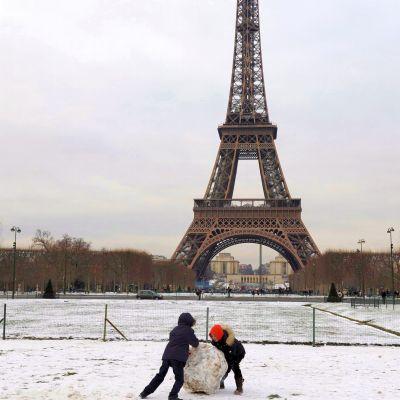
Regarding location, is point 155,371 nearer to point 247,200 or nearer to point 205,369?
point 205,369

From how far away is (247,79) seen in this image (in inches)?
3595

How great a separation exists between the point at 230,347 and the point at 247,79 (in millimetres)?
84339

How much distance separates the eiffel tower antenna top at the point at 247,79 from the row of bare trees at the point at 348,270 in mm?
25093

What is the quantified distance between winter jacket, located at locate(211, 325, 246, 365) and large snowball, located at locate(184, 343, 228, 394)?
199 millimetres

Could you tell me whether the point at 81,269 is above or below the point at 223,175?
below

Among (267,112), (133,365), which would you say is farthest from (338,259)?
(133,365)

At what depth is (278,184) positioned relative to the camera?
8862cm

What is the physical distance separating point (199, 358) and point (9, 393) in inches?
135

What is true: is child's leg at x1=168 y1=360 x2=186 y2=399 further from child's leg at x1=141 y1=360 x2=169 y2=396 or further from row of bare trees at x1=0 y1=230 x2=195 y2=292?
row of bare trees at x1=0 y1=230 x2=195 y2=292

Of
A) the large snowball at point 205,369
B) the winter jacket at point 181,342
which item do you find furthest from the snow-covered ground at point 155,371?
the winter jacket at point 181,342

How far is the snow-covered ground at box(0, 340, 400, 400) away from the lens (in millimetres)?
9969

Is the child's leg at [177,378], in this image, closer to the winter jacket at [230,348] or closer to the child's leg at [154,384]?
the child's leg at [154,384]

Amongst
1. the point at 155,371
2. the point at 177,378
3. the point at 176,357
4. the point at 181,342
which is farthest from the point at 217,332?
the point at 155,371

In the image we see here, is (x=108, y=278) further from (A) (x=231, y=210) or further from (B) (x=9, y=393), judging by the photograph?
(B) (x=9, y=393)
